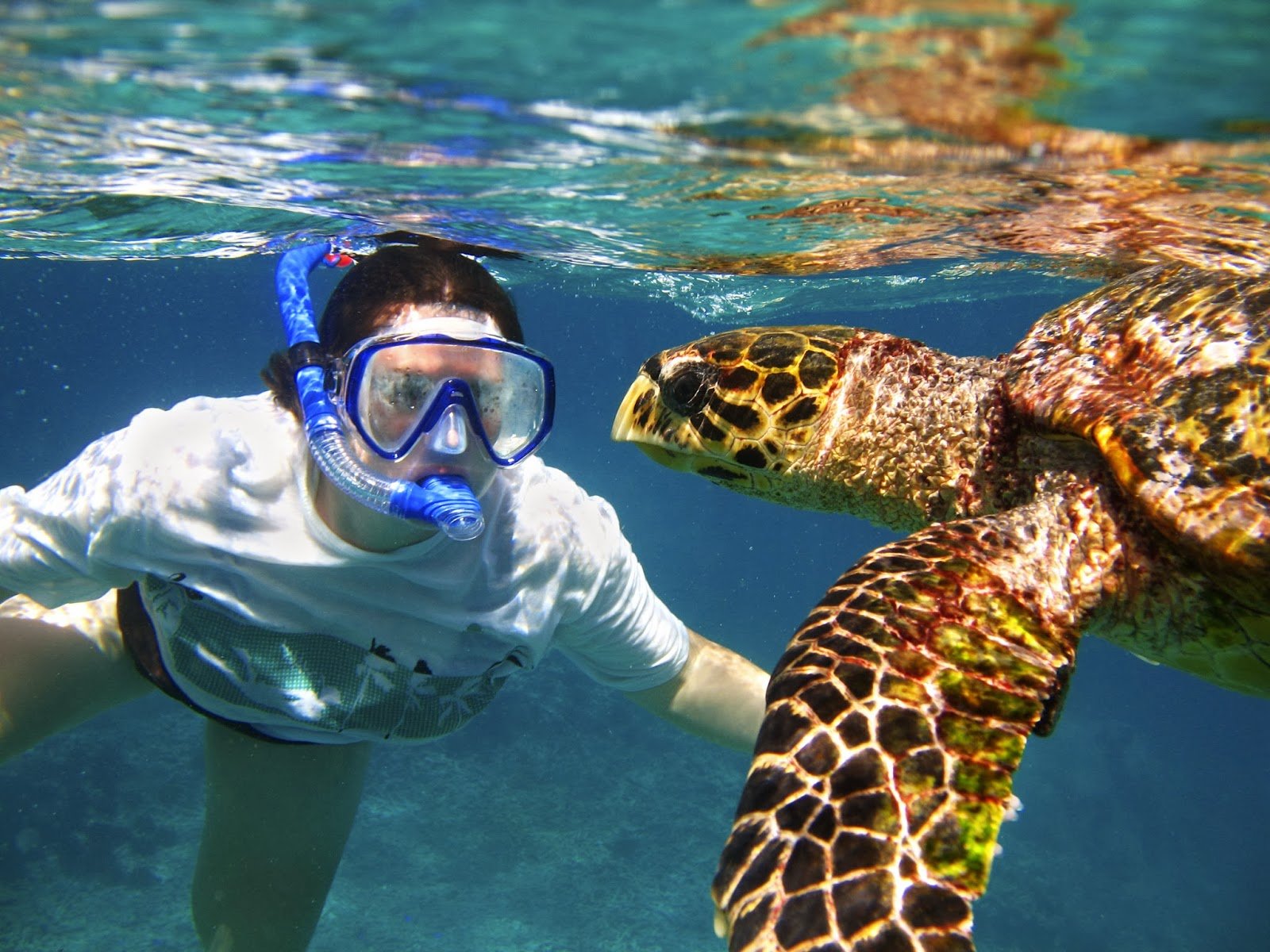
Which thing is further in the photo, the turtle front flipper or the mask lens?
the mask lens

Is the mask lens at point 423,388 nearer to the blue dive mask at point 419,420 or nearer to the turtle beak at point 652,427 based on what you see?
the blue dive mask at point 419,420

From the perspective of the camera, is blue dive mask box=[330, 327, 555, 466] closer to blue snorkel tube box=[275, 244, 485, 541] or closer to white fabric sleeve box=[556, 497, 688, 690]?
blue snorkel tube box=[275, 244, 485, 541]

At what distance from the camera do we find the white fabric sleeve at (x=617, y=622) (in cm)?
279

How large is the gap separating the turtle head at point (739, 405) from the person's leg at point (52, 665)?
85.6 inches

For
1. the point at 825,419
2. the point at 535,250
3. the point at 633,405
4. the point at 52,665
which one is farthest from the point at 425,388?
the point at 535,250

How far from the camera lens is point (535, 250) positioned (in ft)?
27.3

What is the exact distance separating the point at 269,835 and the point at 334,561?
1.61 metres

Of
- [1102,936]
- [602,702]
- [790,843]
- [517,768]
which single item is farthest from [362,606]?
[1102,936]

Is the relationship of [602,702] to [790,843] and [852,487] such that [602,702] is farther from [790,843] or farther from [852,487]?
[790,843]

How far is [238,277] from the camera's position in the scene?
21.7m

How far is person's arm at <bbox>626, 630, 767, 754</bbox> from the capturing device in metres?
3.14

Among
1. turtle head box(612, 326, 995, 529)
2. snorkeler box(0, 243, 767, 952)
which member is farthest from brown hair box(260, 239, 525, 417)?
turtle head box(612, 326, 995, 529)

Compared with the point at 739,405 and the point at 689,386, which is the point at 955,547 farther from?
the point at 689,386

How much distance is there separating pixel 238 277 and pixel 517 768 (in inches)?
→ 707
